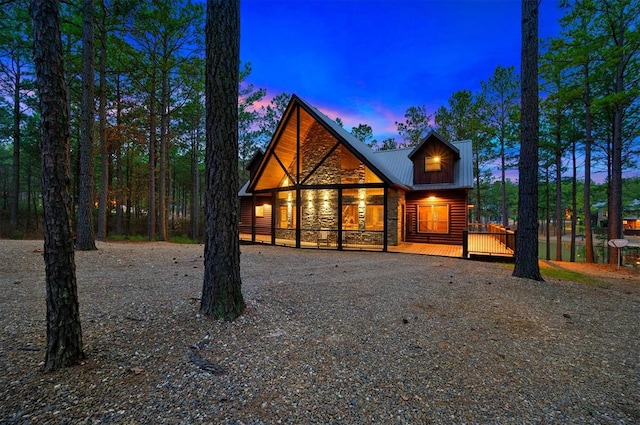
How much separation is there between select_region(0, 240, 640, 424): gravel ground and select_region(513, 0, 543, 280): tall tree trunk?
166cm

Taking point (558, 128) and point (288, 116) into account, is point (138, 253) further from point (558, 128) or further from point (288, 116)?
point (558, 128)

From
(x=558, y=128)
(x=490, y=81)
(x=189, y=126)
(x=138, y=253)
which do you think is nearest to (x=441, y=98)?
(x=490, y=81)

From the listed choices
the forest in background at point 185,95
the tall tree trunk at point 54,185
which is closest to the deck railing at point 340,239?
the forest in background at point 185,95

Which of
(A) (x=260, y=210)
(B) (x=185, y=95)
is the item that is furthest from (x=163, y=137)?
(A) (x=260, y=210)

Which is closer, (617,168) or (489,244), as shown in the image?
(489,244)

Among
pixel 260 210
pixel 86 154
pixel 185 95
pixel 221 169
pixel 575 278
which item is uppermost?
pixel 185 95

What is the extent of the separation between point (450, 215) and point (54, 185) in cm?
1524

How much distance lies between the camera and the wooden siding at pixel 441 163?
14711 millimetres

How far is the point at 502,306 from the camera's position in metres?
4.61

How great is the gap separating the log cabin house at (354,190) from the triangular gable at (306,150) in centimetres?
5

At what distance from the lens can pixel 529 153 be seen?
6.93 meters

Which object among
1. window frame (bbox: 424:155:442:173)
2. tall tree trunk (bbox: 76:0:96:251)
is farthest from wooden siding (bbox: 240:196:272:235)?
window frame (bbox: 424:155:442:173)

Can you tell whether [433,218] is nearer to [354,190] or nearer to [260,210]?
[354,190]

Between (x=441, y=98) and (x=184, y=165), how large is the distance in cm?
2637
